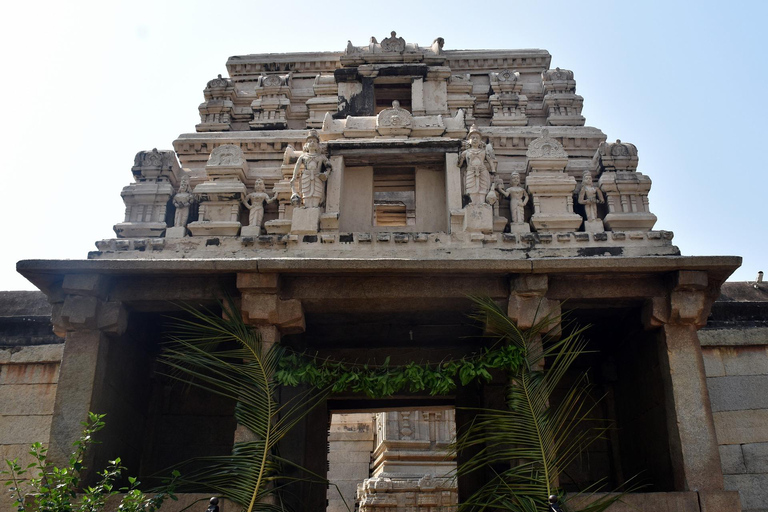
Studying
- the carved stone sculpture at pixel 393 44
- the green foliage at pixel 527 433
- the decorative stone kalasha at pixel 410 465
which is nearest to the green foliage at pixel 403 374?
the green foliage at pixel 527 433

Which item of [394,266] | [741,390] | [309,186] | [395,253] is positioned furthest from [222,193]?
[741,390]

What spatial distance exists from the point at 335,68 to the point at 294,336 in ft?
19.1

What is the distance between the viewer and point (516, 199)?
36.4 feet

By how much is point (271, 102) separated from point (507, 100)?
4.24 metres

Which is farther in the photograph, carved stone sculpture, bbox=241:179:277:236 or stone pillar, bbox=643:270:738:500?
carved stone sculpture, bbox=241:179:277:236

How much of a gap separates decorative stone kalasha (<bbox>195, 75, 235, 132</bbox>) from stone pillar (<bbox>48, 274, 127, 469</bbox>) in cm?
455

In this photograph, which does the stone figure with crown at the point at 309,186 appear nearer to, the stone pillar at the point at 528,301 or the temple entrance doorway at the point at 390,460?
the stone pillar at the point at 528,301

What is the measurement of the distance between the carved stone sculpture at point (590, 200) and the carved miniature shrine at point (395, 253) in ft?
0.11

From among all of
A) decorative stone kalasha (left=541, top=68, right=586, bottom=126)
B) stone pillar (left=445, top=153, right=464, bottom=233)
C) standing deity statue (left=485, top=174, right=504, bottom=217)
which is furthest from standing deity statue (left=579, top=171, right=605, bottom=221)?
decorative stone kalasha (left=541, top=68, right=586, bottom=126)

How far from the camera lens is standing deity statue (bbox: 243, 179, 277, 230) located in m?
11.2

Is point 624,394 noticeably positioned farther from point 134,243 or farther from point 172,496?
point 134,243

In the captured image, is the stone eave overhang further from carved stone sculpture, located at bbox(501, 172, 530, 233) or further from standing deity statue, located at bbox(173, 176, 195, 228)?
standing deity statue, located at bbox(173, 176, 195, 228)

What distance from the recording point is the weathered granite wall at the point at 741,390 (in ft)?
35.1

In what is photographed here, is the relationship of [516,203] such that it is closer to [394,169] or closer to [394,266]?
[394,169]
